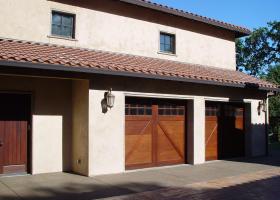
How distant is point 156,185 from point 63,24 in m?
6.25

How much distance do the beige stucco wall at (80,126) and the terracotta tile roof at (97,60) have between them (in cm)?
82

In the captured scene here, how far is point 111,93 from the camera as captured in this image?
11055mm

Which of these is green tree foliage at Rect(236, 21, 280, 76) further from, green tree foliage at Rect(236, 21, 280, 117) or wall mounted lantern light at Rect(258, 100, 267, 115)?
wall mounted lantern light at Rect(258, 100, 267, 115)

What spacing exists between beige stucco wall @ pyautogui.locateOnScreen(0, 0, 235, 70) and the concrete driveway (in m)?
4.53

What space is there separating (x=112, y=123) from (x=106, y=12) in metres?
4.48

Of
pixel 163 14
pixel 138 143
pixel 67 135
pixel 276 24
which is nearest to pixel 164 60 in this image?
pixel 163 14

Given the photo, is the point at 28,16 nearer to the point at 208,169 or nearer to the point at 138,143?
the point at 138,143

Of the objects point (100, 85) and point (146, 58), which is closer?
point (100, 85)

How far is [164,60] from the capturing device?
14.8 m

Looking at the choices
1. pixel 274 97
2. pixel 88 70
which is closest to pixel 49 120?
pixel 88 70

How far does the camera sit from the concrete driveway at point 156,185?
8.55 meters

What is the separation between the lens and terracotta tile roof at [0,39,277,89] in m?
9.66

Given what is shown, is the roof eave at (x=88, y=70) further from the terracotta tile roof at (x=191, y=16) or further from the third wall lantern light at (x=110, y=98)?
the terracotta tile roof at (x=191, y=16)

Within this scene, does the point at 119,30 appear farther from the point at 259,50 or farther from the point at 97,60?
the point at 259,50
